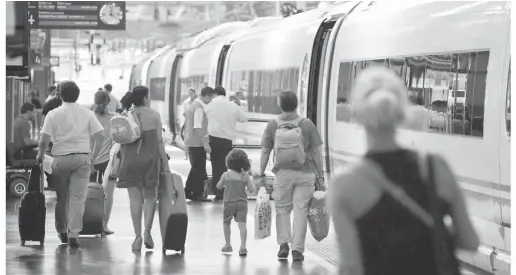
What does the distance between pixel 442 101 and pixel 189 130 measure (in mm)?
6470

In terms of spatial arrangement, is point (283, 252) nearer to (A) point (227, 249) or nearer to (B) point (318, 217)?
(B) point (318, 217)

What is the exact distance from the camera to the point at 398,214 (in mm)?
5066

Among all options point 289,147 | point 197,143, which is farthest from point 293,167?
point 197,143

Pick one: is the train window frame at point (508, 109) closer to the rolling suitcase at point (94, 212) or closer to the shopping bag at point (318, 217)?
the shopping bag at point (318, 217)

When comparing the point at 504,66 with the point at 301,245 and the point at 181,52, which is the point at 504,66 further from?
the point at 181,52

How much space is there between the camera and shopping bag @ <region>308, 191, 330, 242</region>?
11758mm

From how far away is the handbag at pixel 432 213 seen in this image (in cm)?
506

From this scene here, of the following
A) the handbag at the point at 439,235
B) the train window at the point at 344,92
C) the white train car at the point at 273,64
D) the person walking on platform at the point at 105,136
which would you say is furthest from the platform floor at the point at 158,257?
the handbag at the point at 439,235

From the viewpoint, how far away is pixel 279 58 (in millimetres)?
21750

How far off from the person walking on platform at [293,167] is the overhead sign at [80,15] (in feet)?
67.2

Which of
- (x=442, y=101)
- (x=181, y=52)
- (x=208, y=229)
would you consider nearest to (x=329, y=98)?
(x=208, y=229)

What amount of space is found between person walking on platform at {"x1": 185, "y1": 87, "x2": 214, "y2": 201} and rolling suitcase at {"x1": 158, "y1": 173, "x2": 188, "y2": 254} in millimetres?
5368

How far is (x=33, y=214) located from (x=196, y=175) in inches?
219

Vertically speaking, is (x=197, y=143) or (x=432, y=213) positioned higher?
(x=432, y=213)
